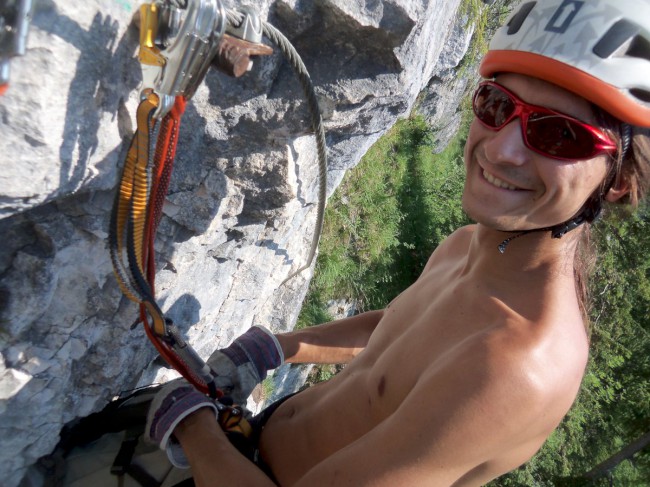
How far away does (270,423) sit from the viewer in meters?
2.43

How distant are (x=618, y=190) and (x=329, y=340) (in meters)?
1.62

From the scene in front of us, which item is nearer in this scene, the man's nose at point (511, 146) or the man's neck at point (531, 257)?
the man's nose at point (511, 146)

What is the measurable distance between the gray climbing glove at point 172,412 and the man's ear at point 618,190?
1654mm

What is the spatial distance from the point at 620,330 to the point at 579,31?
1125cm

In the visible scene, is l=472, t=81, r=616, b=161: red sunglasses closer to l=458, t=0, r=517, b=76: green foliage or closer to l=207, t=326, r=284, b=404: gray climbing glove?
l=207, t=326, r=284, b=404: gray climbing glove

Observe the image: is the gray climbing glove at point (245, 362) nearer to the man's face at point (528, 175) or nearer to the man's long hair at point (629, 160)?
the man's face at point (528, 175)

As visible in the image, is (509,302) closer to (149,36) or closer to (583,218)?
(583,218)

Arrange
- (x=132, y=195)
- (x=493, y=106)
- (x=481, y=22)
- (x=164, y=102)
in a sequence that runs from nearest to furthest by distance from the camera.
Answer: (x=164, y=102), (x=132, y=195), (x=493, y=106), (x=481, y=22)

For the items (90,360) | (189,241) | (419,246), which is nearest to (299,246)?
(189,241)

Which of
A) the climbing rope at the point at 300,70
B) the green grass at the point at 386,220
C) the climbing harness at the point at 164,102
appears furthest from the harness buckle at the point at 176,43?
the green grass at the point at 386,220

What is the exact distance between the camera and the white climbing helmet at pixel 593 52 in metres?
1.66

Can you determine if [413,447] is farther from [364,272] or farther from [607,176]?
[364,272]

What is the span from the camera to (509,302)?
6.11ft

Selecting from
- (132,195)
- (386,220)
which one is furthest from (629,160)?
(386,220)
